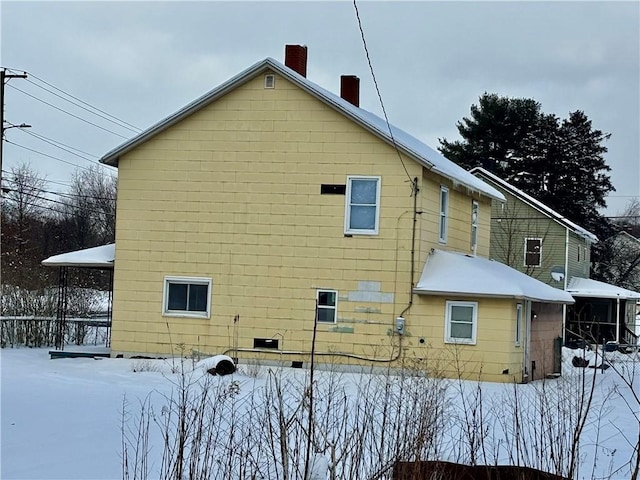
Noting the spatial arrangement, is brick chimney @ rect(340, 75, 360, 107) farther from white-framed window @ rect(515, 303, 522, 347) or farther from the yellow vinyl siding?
white-framed window @ rect(515, 303, 522, 347)

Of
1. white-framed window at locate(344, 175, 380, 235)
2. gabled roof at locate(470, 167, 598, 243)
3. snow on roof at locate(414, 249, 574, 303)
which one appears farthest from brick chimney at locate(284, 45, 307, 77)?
gabled roof at locate(470, 167, 598, 243)

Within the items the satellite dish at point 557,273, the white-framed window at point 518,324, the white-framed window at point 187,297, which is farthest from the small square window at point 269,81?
the satellite dish at point 557,273

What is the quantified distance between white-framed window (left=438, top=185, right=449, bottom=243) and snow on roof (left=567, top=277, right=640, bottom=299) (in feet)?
51.4

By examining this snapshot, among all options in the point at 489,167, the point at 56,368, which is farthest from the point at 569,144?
the point at 56,368

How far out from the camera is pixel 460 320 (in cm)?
2147

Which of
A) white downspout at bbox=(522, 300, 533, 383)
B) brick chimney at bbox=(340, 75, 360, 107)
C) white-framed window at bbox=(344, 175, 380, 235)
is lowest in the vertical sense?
white downspout at bbox=(522, 300, 533, 383)

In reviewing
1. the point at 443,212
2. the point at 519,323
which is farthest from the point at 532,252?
the point at 519,323

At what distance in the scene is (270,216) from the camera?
2228 cm

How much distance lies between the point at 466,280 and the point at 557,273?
18.5 m

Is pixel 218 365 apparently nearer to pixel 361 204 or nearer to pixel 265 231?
pixel 265 231

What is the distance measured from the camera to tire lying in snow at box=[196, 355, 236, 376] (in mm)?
18844

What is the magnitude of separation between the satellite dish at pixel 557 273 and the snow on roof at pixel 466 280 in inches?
610

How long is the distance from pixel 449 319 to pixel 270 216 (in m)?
4.91

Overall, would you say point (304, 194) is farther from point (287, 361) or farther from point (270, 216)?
point (287, 361)
